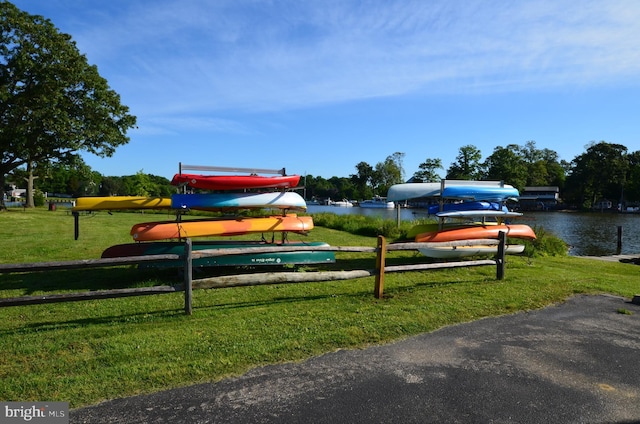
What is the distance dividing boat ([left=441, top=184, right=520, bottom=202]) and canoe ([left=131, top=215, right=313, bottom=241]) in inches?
175

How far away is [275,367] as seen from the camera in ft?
15.7

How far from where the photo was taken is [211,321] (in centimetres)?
641

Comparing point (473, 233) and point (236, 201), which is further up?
point (236, 201)

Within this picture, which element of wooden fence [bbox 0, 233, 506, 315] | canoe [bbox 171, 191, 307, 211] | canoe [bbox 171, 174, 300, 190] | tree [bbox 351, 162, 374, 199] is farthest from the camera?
tree [bbox 351, 162, 374, 199]

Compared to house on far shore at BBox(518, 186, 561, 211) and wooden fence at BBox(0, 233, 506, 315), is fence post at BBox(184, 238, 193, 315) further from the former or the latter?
house on far shore at BBox(518, 186, 561, 211)

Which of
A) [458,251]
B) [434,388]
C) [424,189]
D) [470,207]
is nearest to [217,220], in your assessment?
[424,189]

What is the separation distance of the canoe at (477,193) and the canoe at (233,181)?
4656mm

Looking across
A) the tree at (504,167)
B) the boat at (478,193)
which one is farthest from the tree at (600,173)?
the boat at (478,193)

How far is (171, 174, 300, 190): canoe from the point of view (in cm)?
1016

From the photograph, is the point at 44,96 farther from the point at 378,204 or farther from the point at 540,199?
the point at 540,199

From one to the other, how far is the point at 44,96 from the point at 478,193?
3069 centimetres

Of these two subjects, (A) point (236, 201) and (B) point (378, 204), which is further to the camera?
(B) point (378, 204)

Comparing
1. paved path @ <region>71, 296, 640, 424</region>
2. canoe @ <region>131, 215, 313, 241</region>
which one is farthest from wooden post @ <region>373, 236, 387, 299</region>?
canoe @ <region>131, 215, 313, 241</region>

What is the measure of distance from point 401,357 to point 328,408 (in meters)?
1.55
